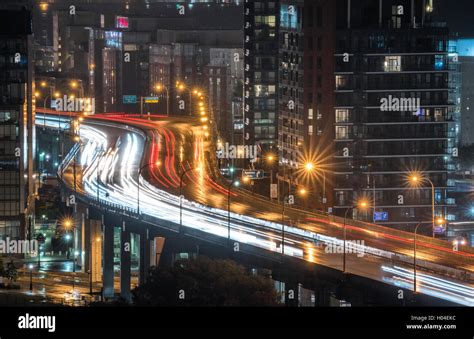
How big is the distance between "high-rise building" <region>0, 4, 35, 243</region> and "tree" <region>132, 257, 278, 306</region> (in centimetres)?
Answer: 2371

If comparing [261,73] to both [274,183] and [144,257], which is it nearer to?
[274,183]

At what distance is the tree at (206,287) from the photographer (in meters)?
38.9

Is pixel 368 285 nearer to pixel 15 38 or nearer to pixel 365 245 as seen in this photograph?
pixel 365 245

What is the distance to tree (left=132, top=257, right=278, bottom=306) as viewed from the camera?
1533 inches

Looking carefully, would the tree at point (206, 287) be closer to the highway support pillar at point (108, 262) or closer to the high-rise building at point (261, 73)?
the highway support pillar at point (108, 262)

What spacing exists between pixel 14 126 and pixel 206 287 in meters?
28.9

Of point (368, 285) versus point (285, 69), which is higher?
point (285, 69)

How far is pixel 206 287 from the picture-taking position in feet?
131

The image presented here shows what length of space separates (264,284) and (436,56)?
33.5m

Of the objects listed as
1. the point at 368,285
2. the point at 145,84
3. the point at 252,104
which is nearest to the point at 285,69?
the point at 252,104

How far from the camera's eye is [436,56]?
232ft
